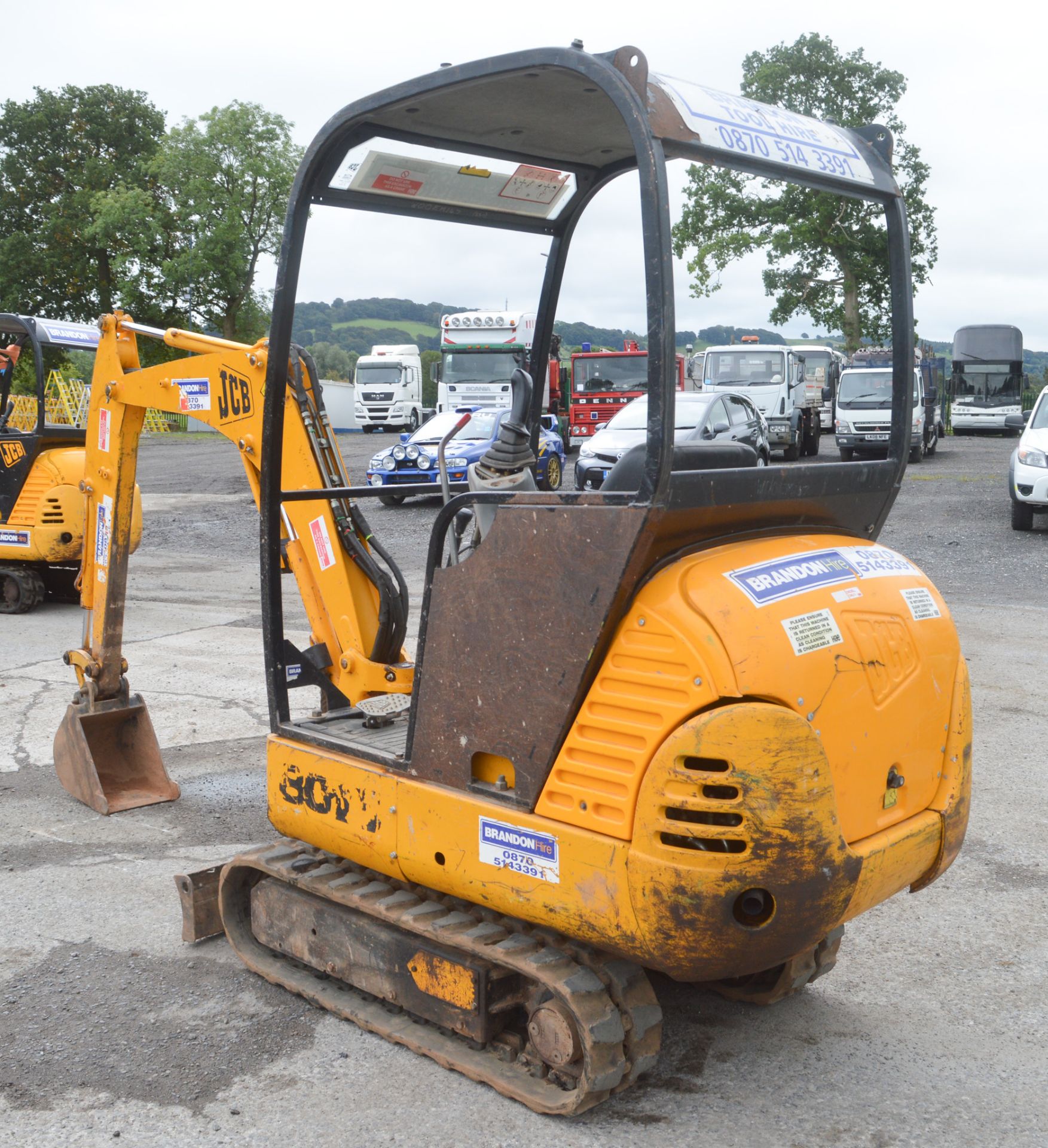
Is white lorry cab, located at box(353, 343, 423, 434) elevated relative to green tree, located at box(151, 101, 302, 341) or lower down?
lower down

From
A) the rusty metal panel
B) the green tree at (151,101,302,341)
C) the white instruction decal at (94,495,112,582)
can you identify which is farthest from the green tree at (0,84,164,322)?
the rusty metal panel

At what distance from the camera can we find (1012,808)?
17.9 feet

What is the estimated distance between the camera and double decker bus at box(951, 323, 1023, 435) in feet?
122

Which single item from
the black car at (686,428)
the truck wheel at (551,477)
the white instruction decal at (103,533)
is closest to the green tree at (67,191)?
the black car at (686,428)

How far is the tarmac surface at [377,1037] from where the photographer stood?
308cm

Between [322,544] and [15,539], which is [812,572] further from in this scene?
[15,539]

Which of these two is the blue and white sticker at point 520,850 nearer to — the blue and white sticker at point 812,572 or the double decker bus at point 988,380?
the blue and white sticker at point 812,572

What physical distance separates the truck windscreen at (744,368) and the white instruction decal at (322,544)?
23.2m

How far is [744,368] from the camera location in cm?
2694

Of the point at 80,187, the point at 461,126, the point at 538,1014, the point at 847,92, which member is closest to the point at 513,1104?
the point at 538,1014

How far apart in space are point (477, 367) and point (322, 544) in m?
20.5

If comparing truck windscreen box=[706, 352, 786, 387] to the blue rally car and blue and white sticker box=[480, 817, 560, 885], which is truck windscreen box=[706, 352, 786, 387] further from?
blue and white sticker box=[480, 817, 560, 885]

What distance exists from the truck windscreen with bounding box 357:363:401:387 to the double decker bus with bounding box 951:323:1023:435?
18090 millimetres

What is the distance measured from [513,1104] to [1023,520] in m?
13.6
